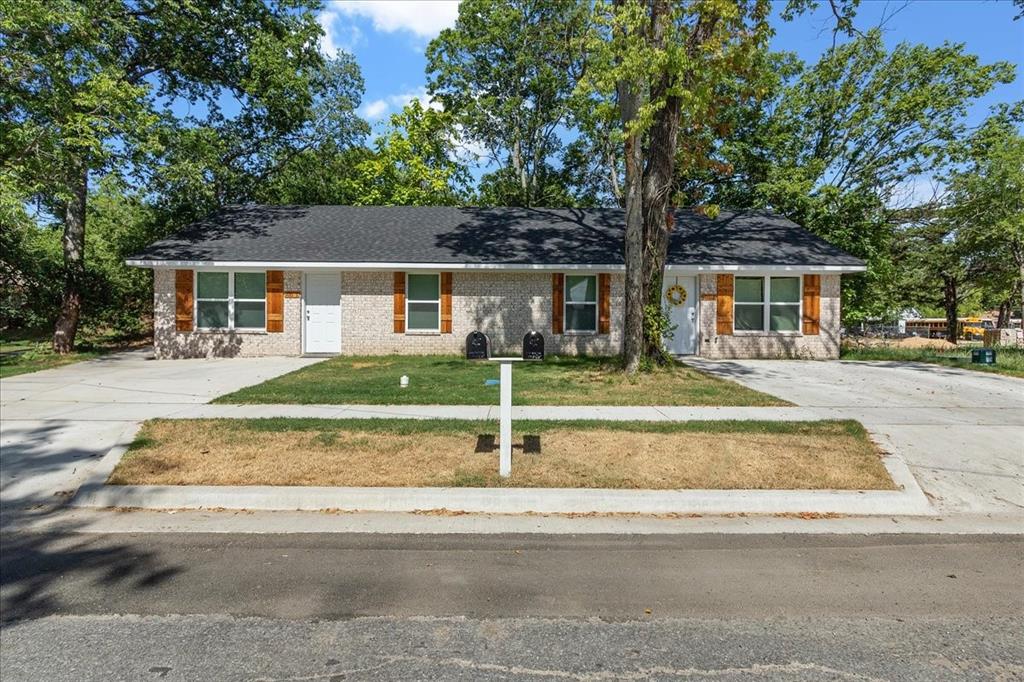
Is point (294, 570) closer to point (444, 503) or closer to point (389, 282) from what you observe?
point (444, 503)

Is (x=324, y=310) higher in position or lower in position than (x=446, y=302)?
lower

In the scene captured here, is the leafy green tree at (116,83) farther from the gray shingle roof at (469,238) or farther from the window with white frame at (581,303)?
the window with white frame at (581,303)

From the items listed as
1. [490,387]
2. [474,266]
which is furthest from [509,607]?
[474,266]

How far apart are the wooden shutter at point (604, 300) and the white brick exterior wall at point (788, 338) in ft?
9.14

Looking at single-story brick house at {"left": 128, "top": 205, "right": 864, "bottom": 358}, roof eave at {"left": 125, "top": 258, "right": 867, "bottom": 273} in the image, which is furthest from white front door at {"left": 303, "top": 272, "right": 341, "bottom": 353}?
roof eave at {"left": 125, "top": 258, "right": 867, "bottom": 273}

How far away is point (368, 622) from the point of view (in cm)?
335

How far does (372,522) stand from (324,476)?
1.13 metres

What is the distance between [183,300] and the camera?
54.6 ft

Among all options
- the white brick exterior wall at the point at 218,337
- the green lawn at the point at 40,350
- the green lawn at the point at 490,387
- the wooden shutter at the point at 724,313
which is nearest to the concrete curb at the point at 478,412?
the green lawn at the point at 490,387

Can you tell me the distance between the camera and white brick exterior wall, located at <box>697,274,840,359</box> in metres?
17.3

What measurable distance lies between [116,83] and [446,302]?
1023 cm

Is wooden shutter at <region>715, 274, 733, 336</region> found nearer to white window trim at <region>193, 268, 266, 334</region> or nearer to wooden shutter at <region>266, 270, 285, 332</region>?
wooden shutter at <region>266, 270, 285, 332</region>

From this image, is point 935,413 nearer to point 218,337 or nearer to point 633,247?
point 633,247

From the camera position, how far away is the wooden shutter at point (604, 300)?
17.1m
